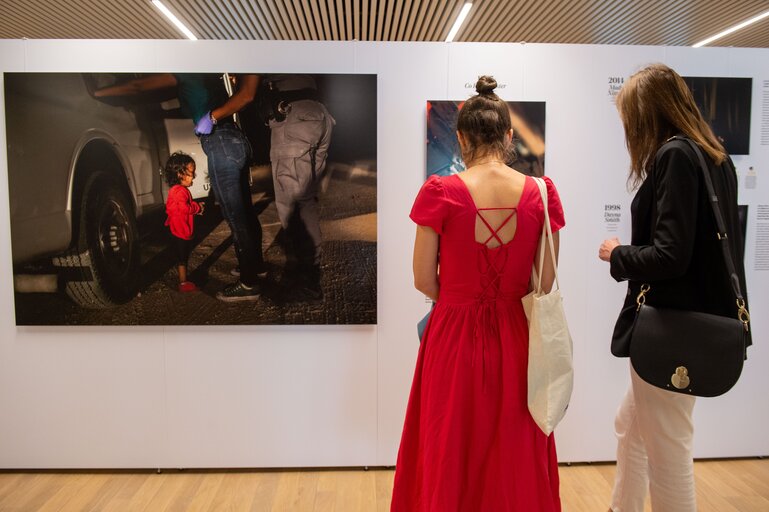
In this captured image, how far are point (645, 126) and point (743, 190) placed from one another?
156 cm

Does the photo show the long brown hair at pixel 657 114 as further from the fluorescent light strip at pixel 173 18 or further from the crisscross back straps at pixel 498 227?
the fluorescent light strip at pixel 173 18

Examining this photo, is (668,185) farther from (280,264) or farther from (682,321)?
(280,264)

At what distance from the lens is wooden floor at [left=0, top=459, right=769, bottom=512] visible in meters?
2.35

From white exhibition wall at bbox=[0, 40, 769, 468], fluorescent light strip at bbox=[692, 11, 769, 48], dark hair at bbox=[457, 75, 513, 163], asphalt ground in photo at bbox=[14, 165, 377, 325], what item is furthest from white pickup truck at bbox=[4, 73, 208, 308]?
fluorescent light strip at bbox=[692, 11, 769, 48]

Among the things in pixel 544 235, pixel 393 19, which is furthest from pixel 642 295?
pixel 393 19

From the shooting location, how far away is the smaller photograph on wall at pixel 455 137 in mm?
2549

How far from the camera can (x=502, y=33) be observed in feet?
18.2

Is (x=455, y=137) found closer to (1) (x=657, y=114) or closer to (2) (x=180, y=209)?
(1) (x=657, y=114)

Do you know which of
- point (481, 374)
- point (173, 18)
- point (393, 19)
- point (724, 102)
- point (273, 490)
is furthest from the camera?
point (393, 19)

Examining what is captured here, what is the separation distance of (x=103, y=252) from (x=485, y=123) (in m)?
2.14

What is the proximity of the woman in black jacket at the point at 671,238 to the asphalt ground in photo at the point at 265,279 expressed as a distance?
50.6 inches

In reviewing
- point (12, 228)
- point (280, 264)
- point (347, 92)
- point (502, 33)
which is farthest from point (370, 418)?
point (502, 33)

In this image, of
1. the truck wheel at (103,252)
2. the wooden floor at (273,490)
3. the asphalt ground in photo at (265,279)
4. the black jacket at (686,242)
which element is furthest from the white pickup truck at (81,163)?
the black jacket at (686,242)

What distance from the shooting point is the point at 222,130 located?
251cm
